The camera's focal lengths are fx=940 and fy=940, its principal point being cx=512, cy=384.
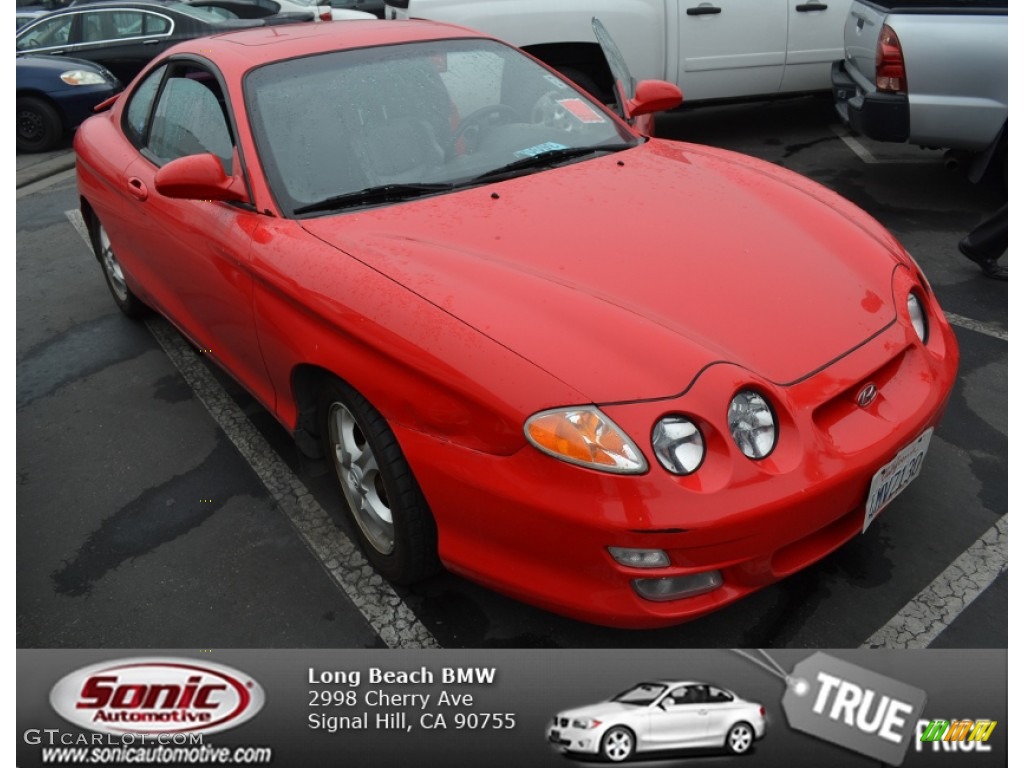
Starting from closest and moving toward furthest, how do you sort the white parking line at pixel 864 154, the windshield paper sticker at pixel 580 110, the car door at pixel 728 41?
the windshield paper sticker at pixel 580 110 < the white parking line at pixel 864 154 < the car door at pixel 728 41

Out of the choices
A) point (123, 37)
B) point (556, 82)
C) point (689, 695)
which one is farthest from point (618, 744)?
point (123, 37)

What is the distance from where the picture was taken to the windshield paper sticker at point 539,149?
Result: 3.38 metres

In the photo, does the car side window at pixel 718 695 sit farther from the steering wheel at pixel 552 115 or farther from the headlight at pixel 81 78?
the headlight at pixel 81 78

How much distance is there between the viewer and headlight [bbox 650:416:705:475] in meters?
2.21

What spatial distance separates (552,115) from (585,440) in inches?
72.7

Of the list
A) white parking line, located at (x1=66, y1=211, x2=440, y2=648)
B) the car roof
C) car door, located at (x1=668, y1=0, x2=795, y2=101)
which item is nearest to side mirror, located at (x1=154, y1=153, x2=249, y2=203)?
the car roof

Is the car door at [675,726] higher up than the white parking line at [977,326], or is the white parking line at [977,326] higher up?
the car door at [675,726]

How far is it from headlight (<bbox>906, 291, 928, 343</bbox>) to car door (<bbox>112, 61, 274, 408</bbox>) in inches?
82.7

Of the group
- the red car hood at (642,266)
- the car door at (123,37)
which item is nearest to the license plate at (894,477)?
the red car hood at (642,266)

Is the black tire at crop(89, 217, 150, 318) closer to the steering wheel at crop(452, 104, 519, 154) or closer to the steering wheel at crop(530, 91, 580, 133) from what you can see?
the steering wheel at crop(452, 104, 519, 154)

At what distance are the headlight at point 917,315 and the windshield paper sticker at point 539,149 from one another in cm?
134

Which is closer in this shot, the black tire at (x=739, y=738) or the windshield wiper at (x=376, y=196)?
the black tire at (x=739, y=738)

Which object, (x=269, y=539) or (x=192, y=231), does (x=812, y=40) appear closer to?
(x=192, y=231)

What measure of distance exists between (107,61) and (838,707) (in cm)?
1114
